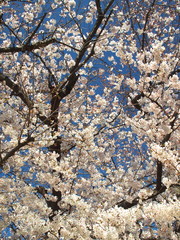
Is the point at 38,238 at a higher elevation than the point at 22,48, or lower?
lower

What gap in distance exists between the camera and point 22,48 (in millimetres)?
3938

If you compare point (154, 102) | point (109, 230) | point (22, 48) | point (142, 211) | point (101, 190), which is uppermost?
point (22, 48)

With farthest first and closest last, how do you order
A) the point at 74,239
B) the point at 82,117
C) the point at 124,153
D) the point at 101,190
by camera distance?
1. the point at 124,153
2. the point at 82,117
3. the point at 101,190
4. the point at 74,239

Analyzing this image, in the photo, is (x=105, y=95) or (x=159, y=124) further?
(x=105, y=95)

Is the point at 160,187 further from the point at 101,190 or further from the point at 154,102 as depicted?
the point at 101,190

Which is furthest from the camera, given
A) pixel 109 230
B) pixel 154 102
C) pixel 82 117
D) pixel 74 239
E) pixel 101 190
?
pixel 82 117

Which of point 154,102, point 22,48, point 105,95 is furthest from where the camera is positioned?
point 105,95

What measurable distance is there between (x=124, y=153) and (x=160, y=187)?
4.68 m

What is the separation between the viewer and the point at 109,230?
103 inches

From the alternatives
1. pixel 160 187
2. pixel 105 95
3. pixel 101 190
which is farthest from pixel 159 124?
pixel 105 95

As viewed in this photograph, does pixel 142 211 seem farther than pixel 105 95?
No

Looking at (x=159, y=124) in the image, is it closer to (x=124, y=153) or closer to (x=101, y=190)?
(x=101, y=190)

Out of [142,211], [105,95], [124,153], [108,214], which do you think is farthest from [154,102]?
[124,153]

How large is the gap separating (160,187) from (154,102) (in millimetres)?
1534
